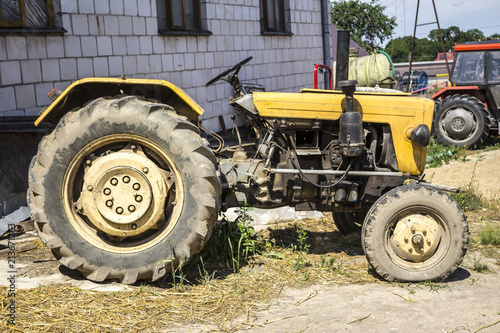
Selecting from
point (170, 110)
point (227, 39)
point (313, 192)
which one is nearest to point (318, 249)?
point (313, 192)

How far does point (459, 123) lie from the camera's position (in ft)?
36.5

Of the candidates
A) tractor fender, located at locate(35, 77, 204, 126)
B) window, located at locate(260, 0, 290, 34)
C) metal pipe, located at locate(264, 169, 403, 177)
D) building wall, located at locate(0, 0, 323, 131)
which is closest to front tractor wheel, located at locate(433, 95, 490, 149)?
building wall, located at locate(0, 0, 323, 131)

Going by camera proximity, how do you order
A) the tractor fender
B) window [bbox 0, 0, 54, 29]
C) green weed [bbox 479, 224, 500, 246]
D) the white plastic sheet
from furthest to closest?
window [bbox 0, 0, 54, 29], the white plastic sheet, green weed [bbox 479, 224, 500, 246], the tractor fender

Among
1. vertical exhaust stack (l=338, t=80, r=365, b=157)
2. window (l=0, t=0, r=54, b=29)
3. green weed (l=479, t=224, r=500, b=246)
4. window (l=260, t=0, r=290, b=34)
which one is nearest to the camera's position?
vertical exhaust stack (l=338, t=80, r=365, b=157)

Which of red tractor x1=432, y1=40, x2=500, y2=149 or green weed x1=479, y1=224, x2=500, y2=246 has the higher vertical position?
red tractor x1=432, y1=40, x2=500, y2=149

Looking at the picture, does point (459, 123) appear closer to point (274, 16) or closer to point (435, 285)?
point (274, 16)

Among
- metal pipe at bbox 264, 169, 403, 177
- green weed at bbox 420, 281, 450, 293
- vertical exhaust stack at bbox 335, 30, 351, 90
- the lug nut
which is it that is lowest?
green weed at bbox 420, 281, 450, 293

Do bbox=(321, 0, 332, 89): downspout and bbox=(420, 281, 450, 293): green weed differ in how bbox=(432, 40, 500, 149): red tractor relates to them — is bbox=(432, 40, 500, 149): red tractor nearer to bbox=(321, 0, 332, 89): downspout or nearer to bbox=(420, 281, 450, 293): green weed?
bbox=(321, 0, 332, 89): downspout

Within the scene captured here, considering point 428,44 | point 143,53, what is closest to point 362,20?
point 428,44

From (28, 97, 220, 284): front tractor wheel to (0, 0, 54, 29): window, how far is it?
299 cm

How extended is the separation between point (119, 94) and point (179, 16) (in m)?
5.18

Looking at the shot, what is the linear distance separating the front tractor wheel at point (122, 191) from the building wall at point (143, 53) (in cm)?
264

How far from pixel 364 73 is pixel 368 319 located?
42.2ft

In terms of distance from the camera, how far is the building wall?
6195mm
